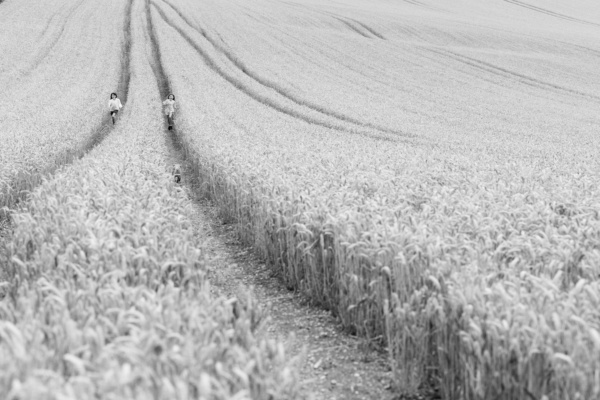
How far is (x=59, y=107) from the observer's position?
1083 inches

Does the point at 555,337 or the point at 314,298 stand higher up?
the point at 555,337

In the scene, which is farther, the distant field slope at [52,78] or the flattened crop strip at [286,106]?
the flattened crop strip at [286,106]

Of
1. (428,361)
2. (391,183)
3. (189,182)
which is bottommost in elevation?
(189,182)

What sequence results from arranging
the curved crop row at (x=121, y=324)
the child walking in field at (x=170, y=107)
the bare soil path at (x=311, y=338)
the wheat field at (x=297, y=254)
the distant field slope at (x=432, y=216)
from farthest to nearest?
the child walking in field at (x=170, y=107)
the bare soil path at (x=311, y=338)
the distant field slope at (x=432, y=216)
the wheat field at (x=297, y=254)
the curved crop row at (x=121, y=324)

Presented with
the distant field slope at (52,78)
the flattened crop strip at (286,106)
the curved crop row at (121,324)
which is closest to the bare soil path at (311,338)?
the curved crop row at (121,324)

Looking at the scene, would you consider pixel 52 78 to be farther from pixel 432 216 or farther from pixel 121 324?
pixel 121 324

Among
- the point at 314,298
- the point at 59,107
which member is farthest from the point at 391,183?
the point at 59,107

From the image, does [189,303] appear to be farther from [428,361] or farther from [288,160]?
[288,160]

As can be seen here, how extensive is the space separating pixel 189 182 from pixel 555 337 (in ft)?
41.9

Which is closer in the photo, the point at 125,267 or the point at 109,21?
the point at 125,267

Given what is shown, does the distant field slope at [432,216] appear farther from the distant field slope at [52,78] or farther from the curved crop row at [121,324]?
the distant field slope at [52,78]

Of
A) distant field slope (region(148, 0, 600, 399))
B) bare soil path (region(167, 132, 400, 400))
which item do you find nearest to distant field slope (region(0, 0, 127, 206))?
distant field slope (region(148, 0, 600, 399))

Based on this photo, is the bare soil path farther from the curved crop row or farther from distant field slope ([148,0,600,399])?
the curved crop row

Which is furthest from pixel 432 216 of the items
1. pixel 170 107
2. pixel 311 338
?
pixel 170 107
